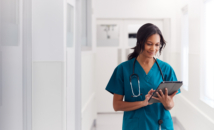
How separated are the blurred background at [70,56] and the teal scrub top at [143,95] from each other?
534mm

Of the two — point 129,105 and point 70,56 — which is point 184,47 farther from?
point 129,105

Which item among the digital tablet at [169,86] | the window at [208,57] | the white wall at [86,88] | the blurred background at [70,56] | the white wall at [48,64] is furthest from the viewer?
the white wall at [86,88]

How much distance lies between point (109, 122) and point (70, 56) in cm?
234

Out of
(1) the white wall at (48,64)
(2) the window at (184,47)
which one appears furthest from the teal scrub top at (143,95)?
(2) the window at (184,47)

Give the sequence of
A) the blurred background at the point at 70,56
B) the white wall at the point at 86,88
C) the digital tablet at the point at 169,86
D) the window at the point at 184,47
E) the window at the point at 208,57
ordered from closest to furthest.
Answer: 1. the digital tablet at the point at 169,86
2. the blurred background at the point at 70,56
3. the window at the point at 208,57
4. the white wall at the point at 86,88
5. the window at the point at 184,47

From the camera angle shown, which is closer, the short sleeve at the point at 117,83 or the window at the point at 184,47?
the short sleeve at the point at 117,83

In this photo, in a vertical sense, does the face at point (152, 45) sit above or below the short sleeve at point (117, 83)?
above

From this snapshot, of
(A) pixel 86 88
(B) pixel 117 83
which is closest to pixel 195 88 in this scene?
(A) pixel 86 88

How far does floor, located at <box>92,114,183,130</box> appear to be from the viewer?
3949 millimetres

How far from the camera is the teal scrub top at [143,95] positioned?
57.4 inches

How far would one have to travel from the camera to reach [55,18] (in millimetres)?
1782

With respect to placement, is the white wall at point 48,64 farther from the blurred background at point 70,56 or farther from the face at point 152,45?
the face at point 152,45

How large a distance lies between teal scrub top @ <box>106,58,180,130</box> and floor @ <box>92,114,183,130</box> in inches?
98.7

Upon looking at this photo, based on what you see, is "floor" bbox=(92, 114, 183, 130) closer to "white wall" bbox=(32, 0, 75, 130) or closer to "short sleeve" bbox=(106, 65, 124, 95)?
"white wall" bbox=(32, 0, 75, 130)
